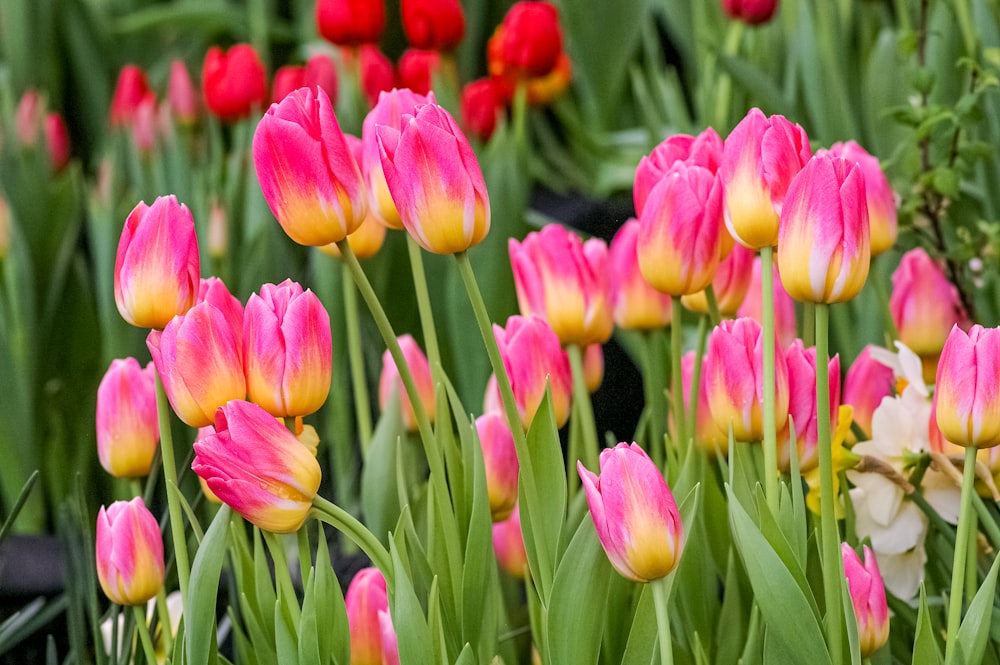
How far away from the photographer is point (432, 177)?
414 mm

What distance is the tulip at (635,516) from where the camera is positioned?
0.39 meters

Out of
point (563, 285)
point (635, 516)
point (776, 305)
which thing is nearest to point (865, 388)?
point (776, 305)

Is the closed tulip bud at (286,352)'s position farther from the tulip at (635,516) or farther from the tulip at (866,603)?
the tulip at (866,603)

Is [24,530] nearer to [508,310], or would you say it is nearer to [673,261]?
[508,310]

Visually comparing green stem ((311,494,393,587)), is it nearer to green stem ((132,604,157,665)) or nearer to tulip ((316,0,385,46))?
green stem ((132,604,157,665))

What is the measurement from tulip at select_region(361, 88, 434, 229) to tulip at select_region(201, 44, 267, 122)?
2.37 ft

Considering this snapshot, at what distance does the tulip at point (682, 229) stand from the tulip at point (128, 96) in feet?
3.13

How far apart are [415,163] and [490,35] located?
56.7 inches

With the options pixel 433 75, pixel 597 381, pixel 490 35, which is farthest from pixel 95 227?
pixel 490 35

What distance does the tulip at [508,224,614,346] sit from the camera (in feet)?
1.87

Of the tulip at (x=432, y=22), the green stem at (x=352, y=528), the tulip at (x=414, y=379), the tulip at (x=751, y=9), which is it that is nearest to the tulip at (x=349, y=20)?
the tulip at (x=432, y=22)

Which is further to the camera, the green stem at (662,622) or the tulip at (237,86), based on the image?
the tulip at (237,86)

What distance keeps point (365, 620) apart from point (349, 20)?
0.85 metres

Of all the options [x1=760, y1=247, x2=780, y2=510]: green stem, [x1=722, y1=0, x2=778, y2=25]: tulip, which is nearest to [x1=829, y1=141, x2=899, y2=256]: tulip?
[x1=760, y1=247, x2=780, y2=510]: green stem
